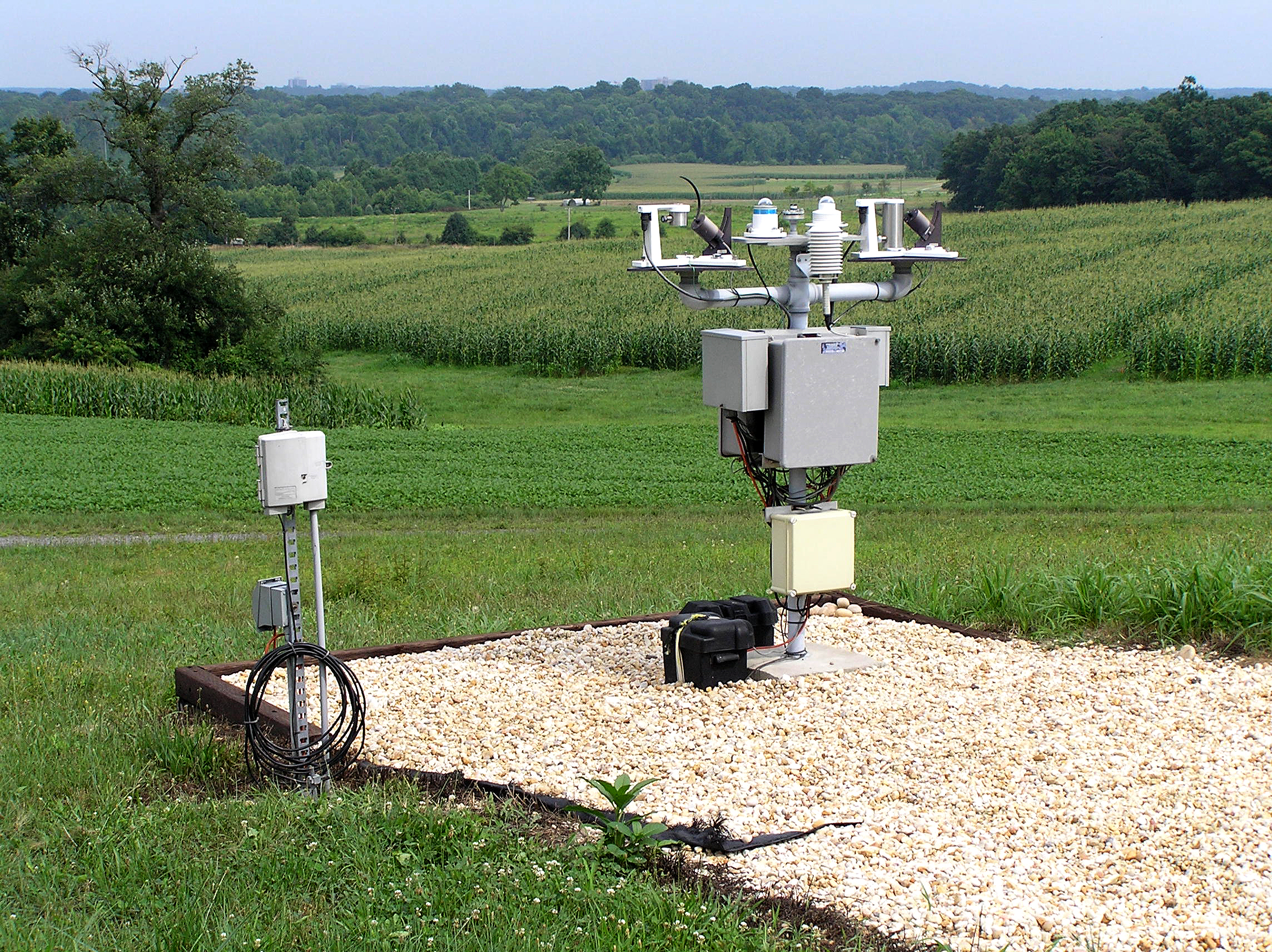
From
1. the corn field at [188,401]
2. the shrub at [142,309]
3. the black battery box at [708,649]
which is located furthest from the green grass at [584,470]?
the shrub at [142,309]

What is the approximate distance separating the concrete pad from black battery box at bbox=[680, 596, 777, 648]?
0.28ft

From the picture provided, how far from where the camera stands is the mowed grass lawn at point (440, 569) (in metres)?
4.18

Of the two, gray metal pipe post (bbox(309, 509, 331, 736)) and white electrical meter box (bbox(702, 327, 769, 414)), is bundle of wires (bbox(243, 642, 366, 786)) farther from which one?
white electrical meter box (bbox(702, 327, 769, 414))

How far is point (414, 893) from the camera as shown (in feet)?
13.9

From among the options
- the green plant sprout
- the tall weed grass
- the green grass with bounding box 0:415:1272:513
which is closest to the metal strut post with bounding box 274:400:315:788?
the green plant sprout

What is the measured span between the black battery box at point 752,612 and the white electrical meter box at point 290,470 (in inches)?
110

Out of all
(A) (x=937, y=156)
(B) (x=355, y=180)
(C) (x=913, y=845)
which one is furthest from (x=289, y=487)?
(B) (x=355, y=180)

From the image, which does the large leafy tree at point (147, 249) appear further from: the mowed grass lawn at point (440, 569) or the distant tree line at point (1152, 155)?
the distant tree line at point (1152, 155)

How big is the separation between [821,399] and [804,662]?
1541 millimetres

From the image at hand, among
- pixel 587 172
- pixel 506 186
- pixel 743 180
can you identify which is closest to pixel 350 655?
pixel 743 180

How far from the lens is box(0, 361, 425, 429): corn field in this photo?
90.7ft

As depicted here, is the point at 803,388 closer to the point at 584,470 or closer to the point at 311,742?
the point at 311,742

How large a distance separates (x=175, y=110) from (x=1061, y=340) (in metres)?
26.1

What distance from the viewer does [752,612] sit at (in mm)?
7297
